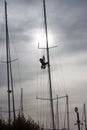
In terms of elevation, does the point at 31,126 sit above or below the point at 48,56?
below

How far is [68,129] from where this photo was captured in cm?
7838

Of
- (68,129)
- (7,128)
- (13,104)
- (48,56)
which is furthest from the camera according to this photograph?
(68,129)

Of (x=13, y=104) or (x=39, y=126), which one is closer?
(x=39, y=126)

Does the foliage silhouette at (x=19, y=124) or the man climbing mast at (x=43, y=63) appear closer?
the foliage silhouette at (x=19, y=124)

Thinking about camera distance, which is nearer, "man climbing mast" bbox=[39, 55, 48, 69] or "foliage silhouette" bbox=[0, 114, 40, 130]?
"foliage silhouette" bbox=[0, 114, 40, 130]

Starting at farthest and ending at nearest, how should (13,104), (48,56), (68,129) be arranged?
(68,129) < (13,104) < (48,56)

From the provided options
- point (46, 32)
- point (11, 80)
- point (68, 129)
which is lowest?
point (68, 129)

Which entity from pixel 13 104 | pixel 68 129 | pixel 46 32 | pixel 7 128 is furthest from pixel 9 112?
pixel 68 129

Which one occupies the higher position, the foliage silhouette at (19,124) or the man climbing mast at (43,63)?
the man climbing mast at (43,63)

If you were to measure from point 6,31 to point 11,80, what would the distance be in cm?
679

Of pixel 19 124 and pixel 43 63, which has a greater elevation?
pixel 43 63

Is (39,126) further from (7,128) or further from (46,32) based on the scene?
(46,32)

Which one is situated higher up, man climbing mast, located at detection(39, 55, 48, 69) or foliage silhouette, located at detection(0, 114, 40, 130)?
man climbing mast, located at detection(39, 55, 48, 69)

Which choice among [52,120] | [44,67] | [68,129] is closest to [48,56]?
[44,67]
